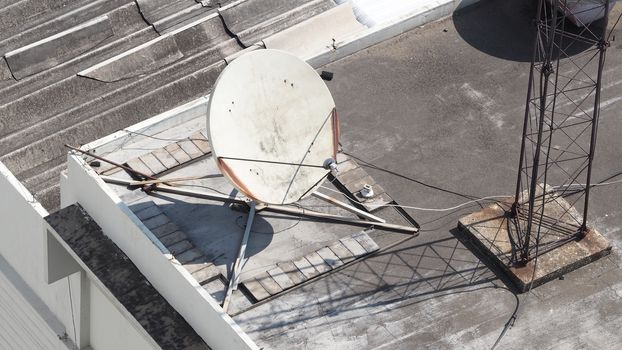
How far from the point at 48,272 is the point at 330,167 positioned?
8837 millimetres

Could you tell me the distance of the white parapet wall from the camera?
2934cm

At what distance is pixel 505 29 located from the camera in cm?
4022

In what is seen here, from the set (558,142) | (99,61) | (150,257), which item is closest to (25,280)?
(99,61)

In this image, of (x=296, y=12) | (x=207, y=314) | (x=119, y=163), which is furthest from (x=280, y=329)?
(x=296, y=12)

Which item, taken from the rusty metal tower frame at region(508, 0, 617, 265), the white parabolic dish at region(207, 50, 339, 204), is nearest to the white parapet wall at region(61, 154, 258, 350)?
the white parabolic dish at region(207, 50, 339, 204)

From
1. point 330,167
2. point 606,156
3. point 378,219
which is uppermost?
point 330,167

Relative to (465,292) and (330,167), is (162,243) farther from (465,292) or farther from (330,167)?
(465,292)

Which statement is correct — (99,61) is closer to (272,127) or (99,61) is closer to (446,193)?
(272,127)

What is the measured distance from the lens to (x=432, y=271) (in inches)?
1262

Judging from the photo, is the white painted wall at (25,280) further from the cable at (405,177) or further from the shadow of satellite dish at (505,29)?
the shadow of satellite dish at (505,29)

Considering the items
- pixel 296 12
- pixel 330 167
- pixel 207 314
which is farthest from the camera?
pixel 296 12

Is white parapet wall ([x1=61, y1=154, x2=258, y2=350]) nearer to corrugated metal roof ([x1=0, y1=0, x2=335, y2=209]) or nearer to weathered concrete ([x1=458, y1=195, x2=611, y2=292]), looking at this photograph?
corrugated metal roof ([x1=0, y1=0, x2=335, y2=209])

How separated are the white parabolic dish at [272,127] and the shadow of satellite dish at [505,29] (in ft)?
28.7

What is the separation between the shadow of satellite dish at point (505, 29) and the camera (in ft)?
129
